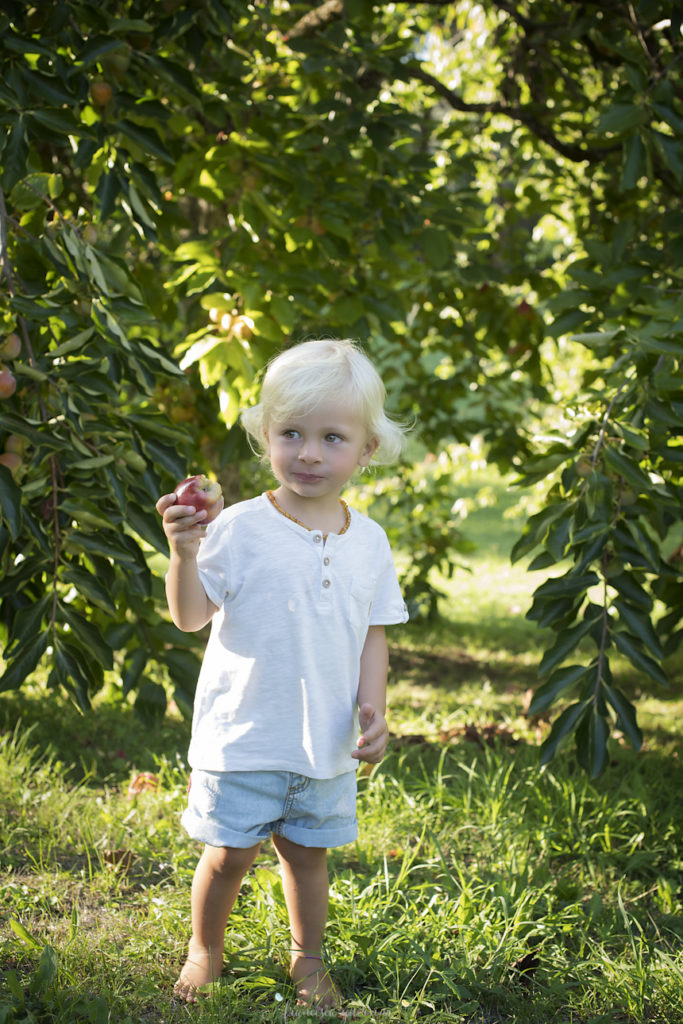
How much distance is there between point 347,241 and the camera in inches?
119

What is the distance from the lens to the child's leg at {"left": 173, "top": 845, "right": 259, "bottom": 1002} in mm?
1656

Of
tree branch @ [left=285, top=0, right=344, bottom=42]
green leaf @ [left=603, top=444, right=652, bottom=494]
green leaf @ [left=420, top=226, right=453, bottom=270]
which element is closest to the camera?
green leaf @ [left=603, top=444, right=652, bottom=494]

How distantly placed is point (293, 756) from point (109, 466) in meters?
0.71

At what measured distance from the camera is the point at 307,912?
173 cm

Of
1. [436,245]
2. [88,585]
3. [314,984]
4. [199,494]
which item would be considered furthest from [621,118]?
[314,984]

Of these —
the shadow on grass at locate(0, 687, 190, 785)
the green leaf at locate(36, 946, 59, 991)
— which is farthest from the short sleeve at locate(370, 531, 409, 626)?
the shadow on grass at locate(0, 687, 190, 785)

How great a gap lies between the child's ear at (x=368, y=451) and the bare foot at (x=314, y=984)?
897mm

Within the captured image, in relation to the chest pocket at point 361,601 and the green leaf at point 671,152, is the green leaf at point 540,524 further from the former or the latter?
the green leaf at point 671,152

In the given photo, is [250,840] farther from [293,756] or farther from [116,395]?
[116,395]

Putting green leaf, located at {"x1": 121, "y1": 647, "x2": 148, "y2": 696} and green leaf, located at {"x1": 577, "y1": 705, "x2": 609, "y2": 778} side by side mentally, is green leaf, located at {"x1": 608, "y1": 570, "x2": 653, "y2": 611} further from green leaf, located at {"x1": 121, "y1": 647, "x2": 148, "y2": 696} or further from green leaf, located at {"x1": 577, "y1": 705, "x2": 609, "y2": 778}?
green leaf, located at {"x1": 121, "y1": 647, "x2": 148, "y2": 696}

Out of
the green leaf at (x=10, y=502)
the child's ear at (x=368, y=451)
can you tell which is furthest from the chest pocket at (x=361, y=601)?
the green leaf at (x=10, y=502)

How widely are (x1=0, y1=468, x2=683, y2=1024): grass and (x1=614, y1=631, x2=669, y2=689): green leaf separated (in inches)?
18.4

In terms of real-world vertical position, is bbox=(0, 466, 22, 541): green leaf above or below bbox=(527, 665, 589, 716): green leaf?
above

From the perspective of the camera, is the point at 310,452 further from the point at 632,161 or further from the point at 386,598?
the point at 632,161
